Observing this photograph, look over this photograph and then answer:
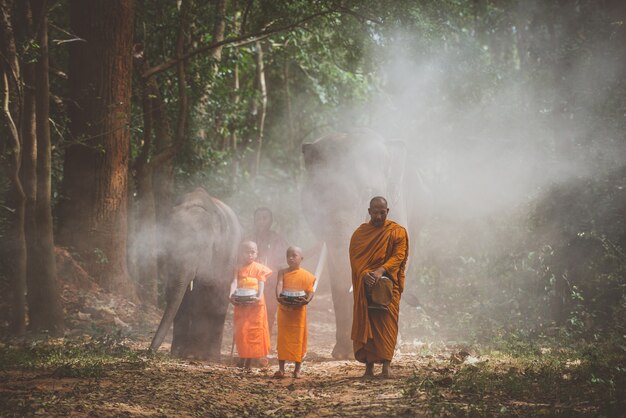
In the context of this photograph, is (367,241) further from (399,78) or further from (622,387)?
(399,78)

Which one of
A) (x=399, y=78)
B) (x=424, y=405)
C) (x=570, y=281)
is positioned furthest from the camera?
(x=399, y=78)

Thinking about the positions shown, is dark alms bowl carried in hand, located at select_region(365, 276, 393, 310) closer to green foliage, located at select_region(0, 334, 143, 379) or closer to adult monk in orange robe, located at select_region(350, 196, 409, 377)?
adult monk in orange robe, located at select_region(350, 196, 409, 377)

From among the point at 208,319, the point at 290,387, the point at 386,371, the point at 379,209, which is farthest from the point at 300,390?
the point at 208,319

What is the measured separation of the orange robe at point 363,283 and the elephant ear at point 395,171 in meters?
3.37

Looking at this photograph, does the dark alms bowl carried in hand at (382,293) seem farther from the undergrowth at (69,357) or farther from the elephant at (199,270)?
the elephant at (199,270)

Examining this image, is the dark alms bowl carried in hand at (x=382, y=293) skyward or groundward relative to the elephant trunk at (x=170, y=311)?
skyward

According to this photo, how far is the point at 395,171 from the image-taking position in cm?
1138

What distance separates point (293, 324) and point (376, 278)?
1.28 meters

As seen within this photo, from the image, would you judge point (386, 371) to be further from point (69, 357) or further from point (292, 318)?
point (69, 357)

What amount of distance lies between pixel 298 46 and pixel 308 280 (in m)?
12.0

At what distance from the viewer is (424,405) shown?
5516mm

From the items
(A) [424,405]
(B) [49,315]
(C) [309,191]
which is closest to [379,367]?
(A) [424,405]

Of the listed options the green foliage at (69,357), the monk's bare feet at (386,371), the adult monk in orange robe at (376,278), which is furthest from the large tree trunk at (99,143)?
the monk's bare feet at (386,371)

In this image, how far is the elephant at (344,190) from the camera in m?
9.83
